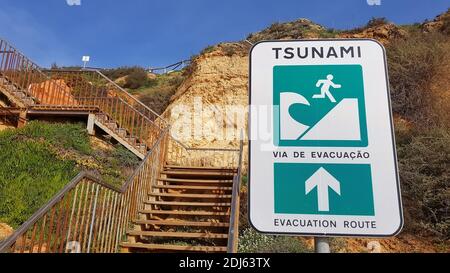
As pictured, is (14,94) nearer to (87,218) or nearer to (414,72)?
(87,218)

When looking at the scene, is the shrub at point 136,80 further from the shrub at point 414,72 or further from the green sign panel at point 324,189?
the green sign panel at point 324,189

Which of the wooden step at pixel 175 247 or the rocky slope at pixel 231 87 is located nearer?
the wooden step at pixel 175 247

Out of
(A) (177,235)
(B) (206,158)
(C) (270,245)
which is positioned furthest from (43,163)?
(C) (270,245)

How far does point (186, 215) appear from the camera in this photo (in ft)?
22.1

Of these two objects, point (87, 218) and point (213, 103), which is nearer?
point (87, 218)

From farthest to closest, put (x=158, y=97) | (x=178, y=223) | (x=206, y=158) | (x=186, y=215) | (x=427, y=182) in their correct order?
(x=158, y=97), (x=206, y=158), (x=427, y=182), (x=186, y=215), (x=178, y=223)

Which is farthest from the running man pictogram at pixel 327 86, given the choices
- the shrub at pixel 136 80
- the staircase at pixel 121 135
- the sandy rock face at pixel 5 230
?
the shrub at pixel 136 80

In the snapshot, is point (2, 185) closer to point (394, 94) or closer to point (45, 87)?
point (45, 87)

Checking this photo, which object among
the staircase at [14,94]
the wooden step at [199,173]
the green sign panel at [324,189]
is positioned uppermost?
the staircase at [14,94]

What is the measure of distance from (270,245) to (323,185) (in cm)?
501

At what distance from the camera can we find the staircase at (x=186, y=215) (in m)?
5.60

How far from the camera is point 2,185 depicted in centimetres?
768

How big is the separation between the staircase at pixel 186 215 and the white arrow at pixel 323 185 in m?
4.20
